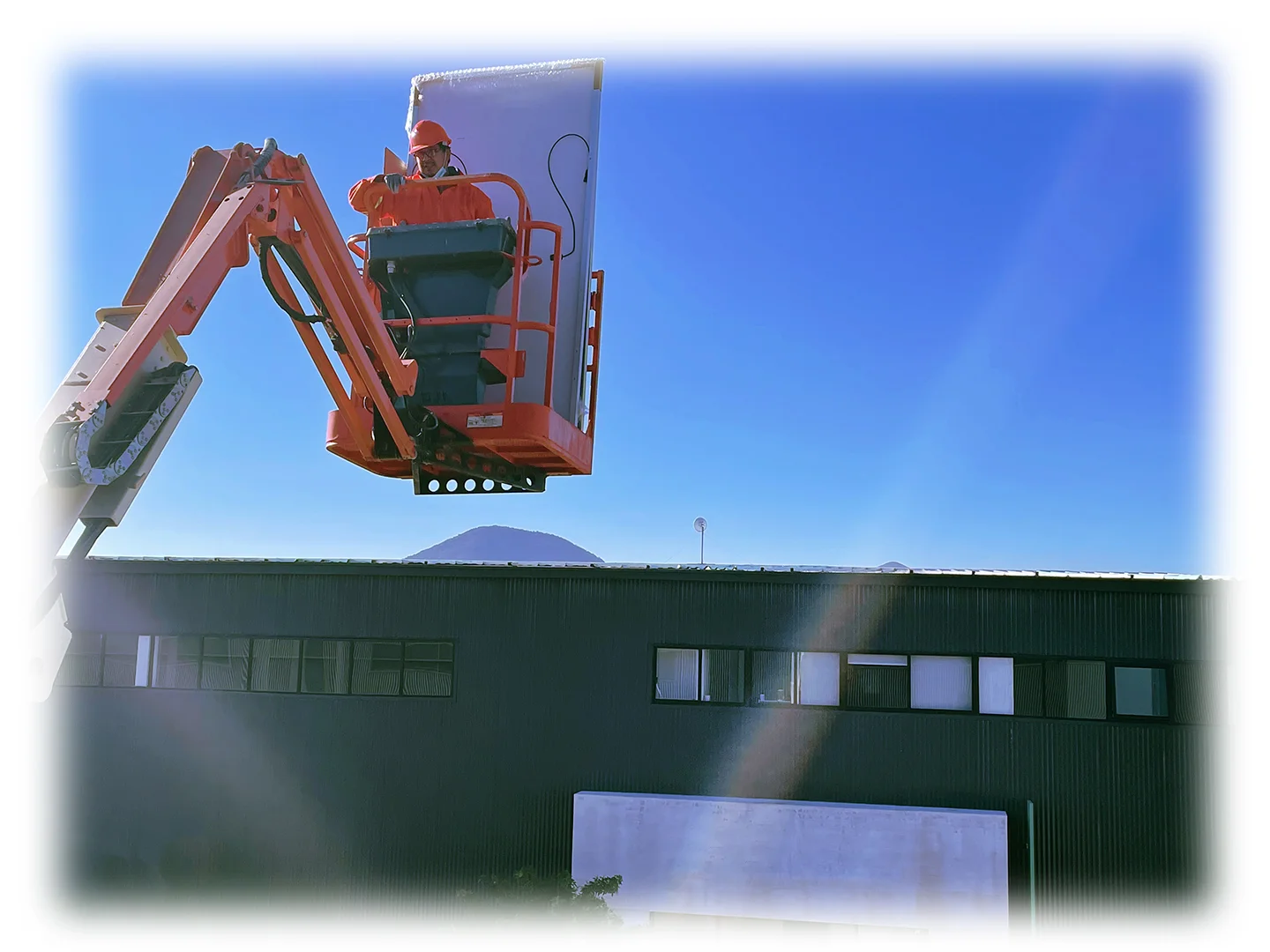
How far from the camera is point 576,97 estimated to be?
1126 cm

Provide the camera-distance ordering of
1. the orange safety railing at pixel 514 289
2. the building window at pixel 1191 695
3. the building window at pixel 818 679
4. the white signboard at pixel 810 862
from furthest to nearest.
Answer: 1. the building window at pixel 818 679
2. the building window at pixel 1191 695
3. the white signboard at pixel 810 862
4. the orange safety railing at pixel 514 289

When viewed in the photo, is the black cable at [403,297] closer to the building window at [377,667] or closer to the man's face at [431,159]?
the man's face at [431,159]

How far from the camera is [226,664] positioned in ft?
61.9

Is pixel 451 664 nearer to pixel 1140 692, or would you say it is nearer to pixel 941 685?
pixel 941 685

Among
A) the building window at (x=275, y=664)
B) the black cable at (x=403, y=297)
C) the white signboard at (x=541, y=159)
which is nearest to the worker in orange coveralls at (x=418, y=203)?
the black cable at (x=403, y=297)

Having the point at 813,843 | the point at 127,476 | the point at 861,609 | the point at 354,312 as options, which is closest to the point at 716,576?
the point at 861,609

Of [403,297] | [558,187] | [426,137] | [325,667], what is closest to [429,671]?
[325,667]

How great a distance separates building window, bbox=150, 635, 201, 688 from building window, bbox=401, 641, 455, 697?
401 cm

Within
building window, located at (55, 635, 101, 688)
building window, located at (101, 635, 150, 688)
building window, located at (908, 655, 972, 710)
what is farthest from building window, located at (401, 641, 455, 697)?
building window, located at (908, 655, 972, 710)

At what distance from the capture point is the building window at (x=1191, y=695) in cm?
1591

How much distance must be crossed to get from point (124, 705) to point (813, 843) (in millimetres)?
Answer: 12269

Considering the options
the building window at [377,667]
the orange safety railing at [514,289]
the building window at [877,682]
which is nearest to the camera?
the orange safety railing at [514,289]

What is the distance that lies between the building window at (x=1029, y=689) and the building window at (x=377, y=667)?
9978 millimetres

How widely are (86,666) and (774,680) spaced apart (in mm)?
12439
